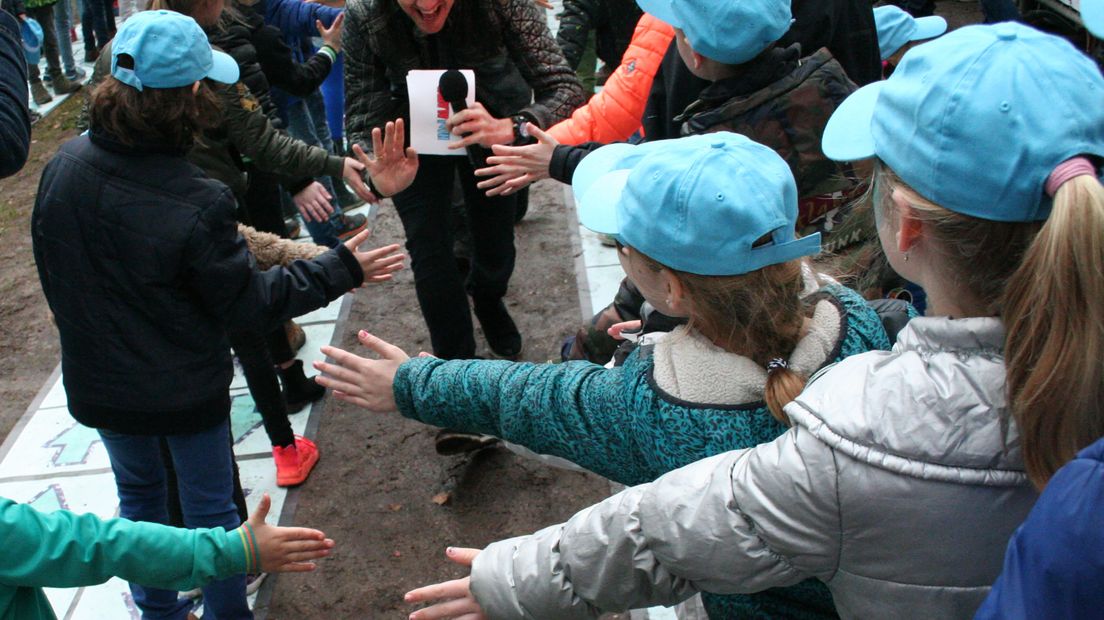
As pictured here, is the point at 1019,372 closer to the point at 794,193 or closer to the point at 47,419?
the point at 794,193

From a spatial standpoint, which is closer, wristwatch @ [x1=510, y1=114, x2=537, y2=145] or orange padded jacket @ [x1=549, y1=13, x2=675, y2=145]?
orange padded jacket @ [x1=549, y1=13, x2=675, y2=145]

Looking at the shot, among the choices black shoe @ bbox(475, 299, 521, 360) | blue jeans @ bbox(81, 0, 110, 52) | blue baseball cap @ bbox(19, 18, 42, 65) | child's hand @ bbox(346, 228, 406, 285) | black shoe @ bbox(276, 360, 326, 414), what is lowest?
blue jeans @ bbox(81, 0, 110, 52)

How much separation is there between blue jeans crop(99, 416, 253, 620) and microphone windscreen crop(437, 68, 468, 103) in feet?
4.73

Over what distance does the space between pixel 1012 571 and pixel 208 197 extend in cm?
221

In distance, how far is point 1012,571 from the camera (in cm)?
112

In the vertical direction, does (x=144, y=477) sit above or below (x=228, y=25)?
below

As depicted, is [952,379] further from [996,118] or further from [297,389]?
[297,389]

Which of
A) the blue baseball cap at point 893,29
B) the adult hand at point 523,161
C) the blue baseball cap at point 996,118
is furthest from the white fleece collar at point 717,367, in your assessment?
the blue baseball cap at point 893,29

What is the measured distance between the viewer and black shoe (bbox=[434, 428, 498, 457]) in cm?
390

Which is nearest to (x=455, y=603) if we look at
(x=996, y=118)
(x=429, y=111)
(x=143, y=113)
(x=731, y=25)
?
(x=996, y=118)

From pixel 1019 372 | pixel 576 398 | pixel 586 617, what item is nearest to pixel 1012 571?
pixel 1019 372

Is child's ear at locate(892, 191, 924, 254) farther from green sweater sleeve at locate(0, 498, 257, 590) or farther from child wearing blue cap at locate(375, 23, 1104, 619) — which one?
green sweater sleeve at locate(0, 498, 257, 590)

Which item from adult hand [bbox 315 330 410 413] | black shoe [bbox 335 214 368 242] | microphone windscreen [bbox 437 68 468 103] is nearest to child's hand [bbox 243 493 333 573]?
adult hand [bbox 315 330 410 413]

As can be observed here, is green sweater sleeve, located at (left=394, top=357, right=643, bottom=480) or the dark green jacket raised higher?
green sweater sleeve, located at (left=394, top=357, right=643, bottom=480)
